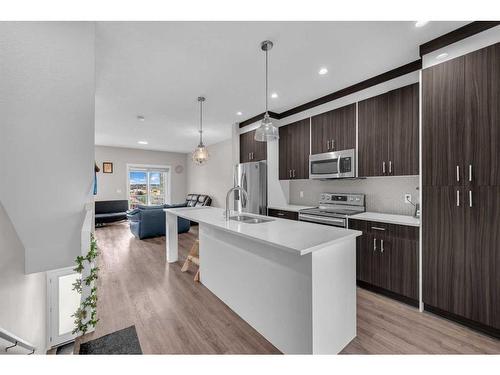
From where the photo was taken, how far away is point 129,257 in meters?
3.89

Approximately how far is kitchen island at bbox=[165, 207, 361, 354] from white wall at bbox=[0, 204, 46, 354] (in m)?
1.39

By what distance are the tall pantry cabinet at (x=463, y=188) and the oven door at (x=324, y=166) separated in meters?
1.15

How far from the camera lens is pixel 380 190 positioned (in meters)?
3.07

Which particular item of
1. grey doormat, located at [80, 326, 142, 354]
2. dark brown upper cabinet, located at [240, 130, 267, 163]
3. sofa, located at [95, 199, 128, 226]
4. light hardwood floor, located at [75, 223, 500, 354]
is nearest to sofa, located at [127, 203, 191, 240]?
sofa, located at [95, 199, 128, 226]

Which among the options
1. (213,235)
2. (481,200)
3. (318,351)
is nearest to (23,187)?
(213,235)

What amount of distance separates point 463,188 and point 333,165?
4.93 ft

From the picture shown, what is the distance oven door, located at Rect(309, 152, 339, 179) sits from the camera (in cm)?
321

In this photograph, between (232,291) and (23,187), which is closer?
(23,187)

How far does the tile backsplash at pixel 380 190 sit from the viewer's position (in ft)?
9.13

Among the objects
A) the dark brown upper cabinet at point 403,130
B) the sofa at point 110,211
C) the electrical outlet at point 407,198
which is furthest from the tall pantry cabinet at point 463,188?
the sofa at point 110,211

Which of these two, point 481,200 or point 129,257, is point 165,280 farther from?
point 481,200

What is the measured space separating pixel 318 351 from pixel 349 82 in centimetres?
304

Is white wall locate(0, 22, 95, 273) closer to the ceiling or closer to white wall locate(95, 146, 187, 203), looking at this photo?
the ceiling
